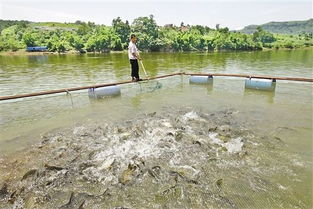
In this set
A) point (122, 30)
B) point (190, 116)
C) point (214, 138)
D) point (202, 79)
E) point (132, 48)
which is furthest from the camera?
point (122, 30)

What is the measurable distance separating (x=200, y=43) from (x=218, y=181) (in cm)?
7745

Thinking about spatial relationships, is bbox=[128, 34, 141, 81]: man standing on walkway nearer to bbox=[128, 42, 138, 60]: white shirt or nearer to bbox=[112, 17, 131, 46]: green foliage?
bbox=[128, 42, 138, 60]: white shirt

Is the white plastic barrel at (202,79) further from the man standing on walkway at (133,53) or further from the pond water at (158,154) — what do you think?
the man standing on walkway at (133,53)

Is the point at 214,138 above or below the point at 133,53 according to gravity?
below

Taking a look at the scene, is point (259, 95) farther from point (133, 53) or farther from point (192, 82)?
point (133, 53)

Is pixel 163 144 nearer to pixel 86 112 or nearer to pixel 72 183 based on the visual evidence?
pixel 72 183

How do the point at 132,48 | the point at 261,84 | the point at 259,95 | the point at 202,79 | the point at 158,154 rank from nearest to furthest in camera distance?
the point at 158,154, the point at 132,48, the point at 259,95, the point at 261,84, the point at 202,79

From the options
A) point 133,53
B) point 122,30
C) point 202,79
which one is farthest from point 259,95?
point 122,30

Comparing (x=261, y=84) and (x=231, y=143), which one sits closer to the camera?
(x=231, y=143)

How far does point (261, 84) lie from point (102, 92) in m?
8.79

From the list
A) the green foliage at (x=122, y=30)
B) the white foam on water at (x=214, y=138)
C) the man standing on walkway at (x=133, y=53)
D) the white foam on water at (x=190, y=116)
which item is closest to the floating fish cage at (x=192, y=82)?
the man standing on walkway at (x=133, y=53)

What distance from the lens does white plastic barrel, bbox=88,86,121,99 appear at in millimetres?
11109

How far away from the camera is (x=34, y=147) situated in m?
6.37

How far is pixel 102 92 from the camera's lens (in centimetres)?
1123
